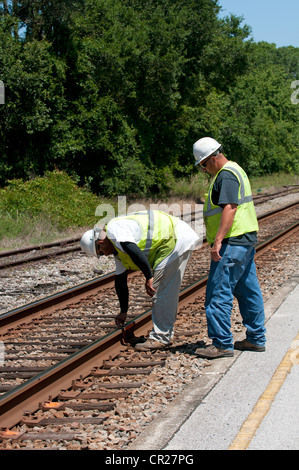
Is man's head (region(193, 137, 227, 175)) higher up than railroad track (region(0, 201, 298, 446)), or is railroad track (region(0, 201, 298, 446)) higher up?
man's head (region(193, 137, 227, 175))

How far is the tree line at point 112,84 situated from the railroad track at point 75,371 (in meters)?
16.5

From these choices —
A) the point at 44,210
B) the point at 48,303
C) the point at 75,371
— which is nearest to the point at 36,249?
the point at 44,210

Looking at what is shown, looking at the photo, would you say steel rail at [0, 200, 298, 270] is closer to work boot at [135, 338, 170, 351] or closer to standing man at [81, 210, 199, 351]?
work boot at [135, 338, 170, 351]

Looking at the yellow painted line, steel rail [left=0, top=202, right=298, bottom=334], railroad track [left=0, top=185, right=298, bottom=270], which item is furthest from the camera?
railroad track [left=0, top=185, right=298, bottom=270]

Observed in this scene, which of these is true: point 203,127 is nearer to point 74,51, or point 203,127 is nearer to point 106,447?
point 74,51

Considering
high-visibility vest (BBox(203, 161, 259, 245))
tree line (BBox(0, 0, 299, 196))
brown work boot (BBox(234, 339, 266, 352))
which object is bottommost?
brown work boot (BBox(234, 339, 266, 352))

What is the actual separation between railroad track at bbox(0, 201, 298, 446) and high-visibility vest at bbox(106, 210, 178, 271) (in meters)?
1.00

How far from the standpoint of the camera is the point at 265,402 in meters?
4.62

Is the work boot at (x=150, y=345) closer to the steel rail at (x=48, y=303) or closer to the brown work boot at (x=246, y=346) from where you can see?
the brown work boot at (x=246, y=346)

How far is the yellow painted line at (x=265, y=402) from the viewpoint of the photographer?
3.94 metres

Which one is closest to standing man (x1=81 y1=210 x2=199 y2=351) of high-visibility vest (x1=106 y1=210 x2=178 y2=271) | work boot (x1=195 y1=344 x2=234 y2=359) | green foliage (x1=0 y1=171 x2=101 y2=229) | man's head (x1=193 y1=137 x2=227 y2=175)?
high-visibility vest (x1=106 y1=210 x2=178 y2=271)

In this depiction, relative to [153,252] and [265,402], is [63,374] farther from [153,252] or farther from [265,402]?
[265,402]

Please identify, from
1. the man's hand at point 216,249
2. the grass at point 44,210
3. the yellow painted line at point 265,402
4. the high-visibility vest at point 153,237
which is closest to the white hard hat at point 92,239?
the high-visibility vest at point 153,237

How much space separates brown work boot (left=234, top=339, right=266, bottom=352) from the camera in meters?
5.95
